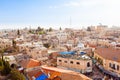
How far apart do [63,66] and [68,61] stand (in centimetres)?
145

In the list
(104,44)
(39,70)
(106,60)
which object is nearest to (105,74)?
(106,60)

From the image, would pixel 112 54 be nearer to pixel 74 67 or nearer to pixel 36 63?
pixel 74 67

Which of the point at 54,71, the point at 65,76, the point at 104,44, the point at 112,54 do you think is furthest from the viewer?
the point at 104,44

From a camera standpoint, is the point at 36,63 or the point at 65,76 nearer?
the point at 65,76

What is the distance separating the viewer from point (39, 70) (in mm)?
27391

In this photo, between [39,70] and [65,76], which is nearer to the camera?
[65,76]

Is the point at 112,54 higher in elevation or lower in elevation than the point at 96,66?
higher

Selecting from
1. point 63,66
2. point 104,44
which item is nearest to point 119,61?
point 63,66

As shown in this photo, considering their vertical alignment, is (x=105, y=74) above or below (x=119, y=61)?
below

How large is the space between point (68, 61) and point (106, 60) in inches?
229

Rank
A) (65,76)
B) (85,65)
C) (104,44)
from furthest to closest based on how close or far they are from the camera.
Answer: (104,44), (85,65), (65,76)

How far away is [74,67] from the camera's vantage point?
3058 cm

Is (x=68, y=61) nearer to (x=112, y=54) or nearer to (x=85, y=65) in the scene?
(x=85, y=65)

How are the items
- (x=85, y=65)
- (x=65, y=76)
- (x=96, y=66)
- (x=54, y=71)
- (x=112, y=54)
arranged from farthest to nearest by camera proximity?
(x=96, y=66), (x=112, y=54), (x=85, y=65), (x=54, y=71), (x=65, y=76)
